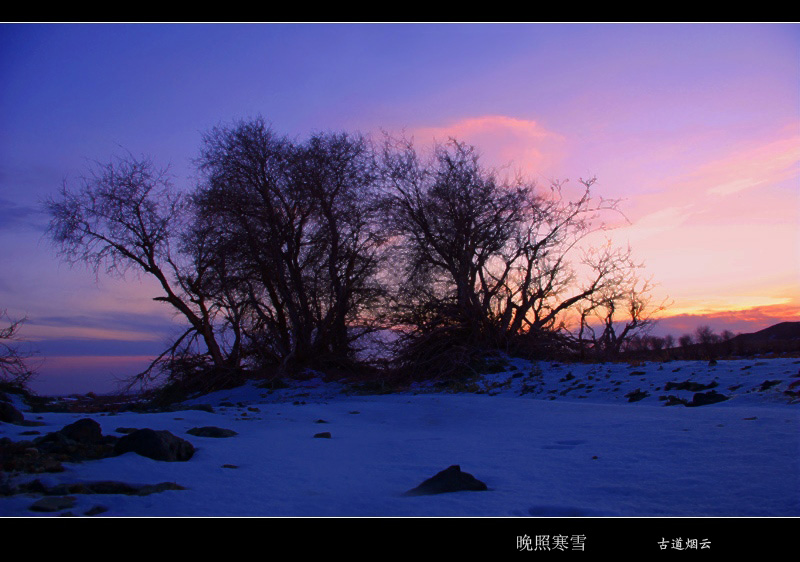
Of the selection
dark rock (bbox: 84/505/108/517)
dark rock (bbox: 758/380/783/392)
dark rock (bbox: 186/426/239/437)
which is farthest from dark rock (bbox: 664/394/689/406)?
dark rock (bbox: 84/505/108/517)

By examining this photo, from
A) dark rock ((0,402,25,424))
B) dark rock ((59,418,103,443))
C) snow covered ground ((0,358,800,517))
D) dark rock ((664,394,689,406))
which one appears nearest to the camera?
snow covered ground ((0,358,800,517))

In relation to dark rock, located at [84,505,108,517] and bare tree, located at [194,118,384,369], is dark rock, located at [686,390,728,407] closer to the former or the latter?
dark rock, located at [84,505,108,517]

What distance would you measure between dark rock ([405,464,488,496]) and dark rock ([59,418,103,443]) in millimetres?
3347

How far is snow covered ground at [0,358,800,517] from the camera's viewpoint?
3.54 meters

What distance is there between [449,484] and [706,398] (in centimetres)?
485

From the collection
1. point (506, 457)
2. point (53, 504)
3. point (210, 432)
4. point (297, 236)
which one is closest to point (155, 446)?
point (53, 504)

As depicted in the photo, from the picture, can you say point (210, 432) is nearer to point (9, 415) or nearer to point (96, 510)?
point (9, 415)

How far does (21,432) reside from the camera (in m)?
6.07

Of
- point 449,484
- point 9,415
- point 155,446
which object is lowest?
point 449,484

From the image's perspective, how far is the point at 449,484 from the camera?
12.8 feet

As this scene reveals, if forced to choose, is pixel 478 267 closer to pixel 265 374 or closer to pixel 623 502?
→ pixel 265 374

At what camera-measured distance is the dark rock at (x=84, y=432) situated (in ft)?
17.7
